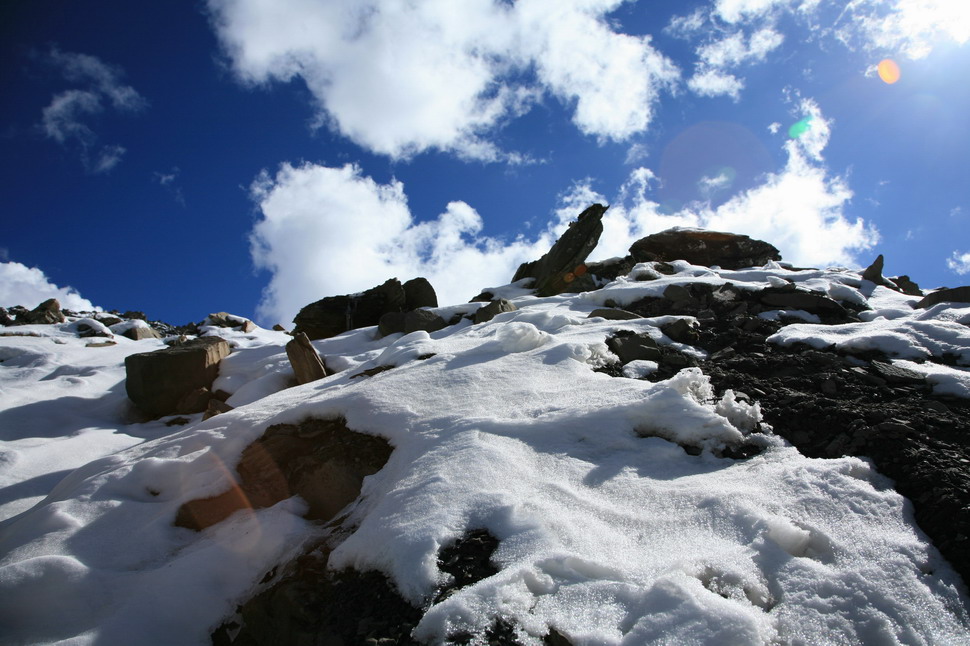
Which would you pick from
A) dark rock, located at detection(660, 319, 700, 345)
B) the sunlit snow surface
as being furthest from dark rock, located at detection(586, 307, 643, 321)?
the sunlit snow surface

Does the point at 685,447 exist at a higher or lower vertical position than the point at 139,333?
lower

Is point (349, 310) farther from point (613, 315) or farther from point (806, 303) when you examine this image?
point (806, 303)

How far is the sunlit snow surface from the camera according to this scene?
267 cm

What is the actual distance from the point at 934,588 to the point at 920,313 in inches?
300

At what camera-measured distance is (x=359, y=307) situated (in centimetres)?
1681

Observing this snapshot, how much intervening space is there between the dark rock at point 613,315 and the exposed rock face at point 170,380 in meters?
8.96

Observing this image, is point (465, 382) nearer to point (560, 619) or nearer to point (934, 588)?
point (560, 619)

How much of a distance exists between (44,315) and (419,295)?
15.1 meters

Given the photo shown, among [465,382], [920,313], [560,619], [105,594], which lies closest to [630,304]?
[920,313]

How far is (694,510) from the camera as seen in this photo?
3.48 meters

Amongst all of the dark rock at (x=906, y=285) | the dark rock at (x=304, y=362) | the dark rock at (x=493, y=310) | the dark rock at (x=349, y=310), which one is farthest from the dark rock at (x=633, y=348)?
the dark rock at (x=906, y=285)

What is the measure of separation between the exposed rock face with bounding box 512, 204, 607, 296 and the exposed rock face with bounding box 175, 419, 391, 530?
37.4 feet

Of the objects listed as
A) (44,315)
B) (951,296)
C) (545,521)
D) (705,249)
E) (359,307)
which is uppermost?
(44,315)

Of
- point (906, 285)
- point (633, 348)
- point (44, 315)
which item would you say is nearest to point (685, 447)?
point (633, 348)
